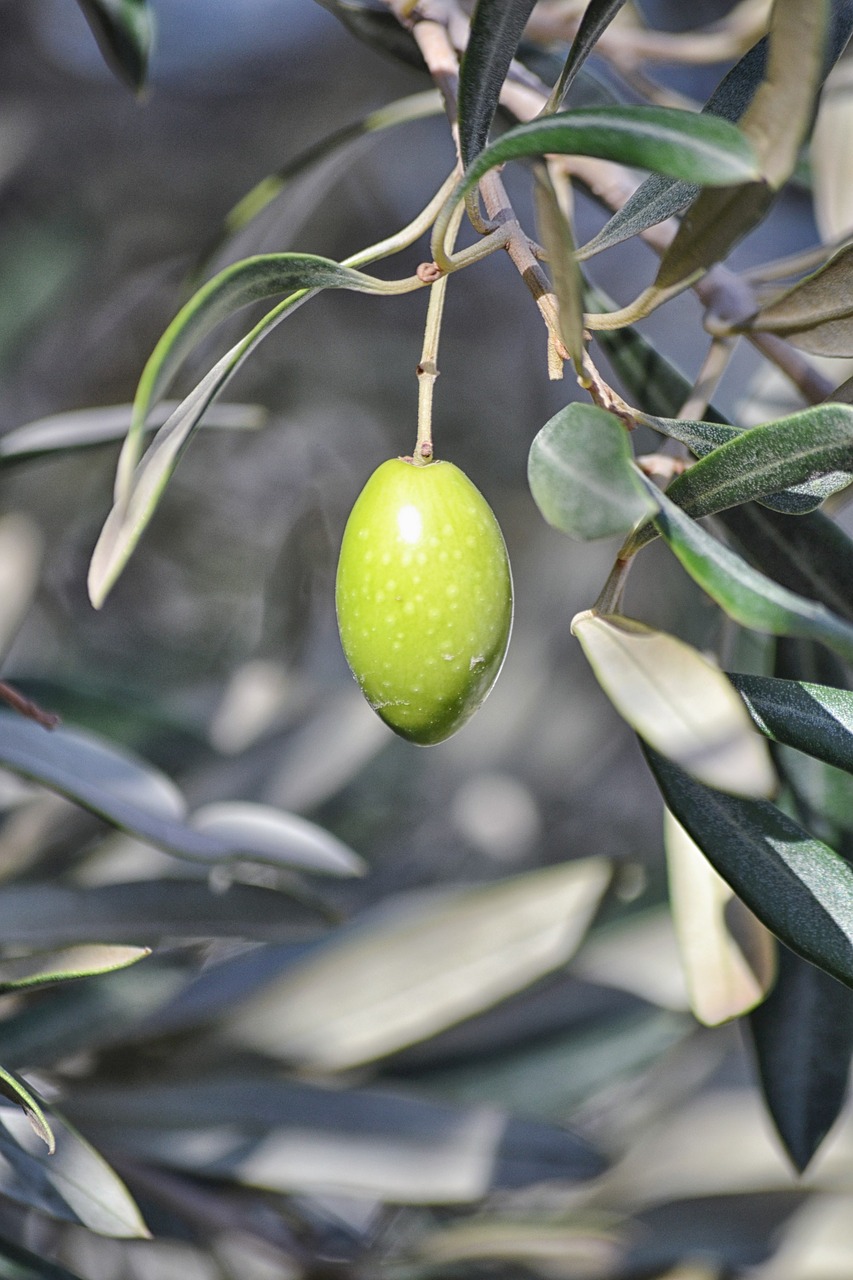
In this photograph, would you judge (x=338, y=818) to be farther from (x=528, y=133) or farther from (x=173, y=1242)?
(x=528, y=133)

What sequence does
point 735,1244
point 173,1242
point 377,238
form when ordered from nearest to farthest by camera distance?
point 173,1242
point 735,1244
point 377,238

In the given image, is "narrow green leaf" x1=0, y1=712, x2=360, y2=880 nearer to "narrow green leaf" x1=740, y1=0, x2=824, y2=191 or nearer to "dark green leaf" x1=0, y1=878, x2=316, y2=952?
"dark green leaf" x1=0, y1=878, x2=316, y2=952

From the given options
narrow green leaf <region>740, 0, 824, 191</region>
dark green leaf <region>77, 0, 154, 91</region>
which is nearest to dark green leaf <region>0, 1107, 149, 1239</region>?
narrow green leaf <region>740, 0, 824, 191</region>

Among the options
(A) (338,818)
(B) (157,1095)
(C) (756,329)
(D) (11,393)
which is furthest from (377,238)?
(B) (157,1095)

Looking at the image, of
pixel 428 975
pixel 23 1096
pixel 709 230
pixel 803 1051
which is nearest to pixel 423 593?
pixel 709 230

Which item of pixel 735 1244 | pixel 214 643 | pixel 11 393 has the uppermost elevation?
pixel 11 393

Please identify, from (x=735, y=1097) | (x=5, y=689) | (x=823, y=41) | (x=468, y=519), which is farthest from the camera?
(x=735, y=1097)
